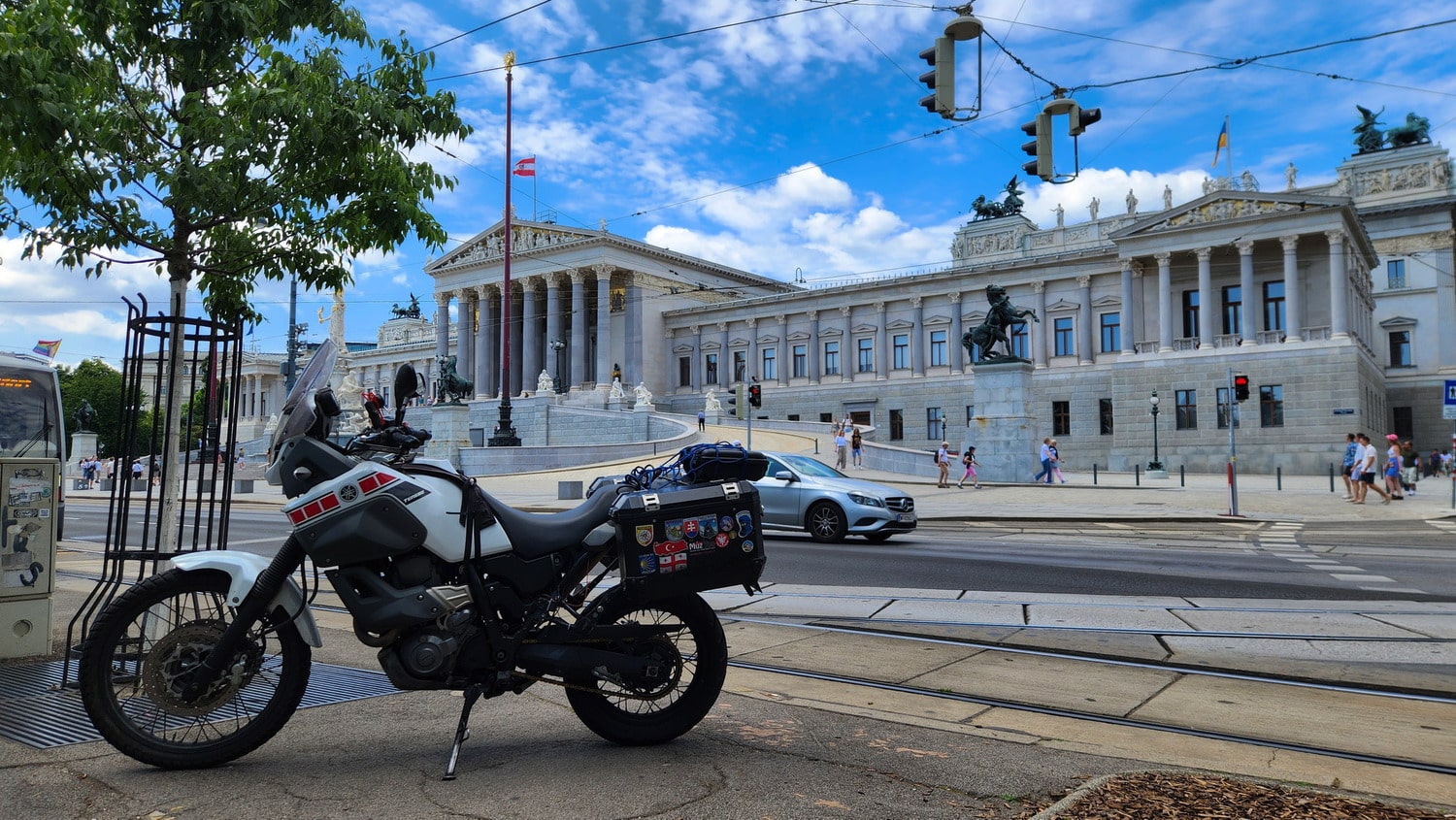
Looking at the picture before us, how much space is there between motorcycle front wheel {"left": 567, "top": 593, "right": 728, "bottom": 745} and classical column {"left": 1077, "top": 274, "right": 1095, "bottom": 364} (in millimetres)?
63473

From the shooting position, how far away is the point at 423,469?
4438 millimetres

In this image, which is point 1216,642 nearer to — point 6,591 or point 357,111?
point 357,111

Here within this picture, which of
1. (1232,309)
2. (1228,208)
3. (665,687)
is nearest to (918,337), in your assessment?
(1232,309)

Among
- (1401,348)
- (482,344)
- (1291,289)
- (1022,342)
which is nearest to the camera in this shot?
(1291,289)

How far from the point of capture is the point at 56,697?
5.45 m

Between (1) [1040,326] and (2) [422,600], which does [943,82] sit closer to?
(2) [422,600]

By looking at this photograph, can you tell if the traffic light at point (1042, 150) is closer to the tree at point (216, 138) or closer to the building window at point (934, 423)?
the tree at point (216, 138)

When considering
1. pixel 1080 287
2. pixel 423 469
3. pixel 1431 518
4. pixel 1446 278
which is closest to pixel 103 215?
pixel 423 469

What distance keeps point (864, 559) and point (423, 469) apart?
9.59m

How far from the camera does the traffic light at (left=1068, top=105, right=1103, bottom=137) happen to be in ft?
52.5

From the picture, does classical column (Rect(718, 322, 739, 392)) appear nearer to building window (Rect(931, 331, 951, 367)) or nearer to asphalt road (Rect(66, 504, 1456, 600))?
building window (Rect(931, 331, 951, 367))

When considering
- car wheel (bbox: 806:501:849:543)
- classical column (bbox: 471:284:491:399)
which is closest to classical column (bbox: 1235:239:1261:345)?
car wheel (bbox: 806:501:849:543)

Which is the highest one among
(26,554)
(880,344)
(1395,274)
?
(1395,274)

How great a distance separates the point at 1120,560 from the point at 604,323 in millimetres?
67355
